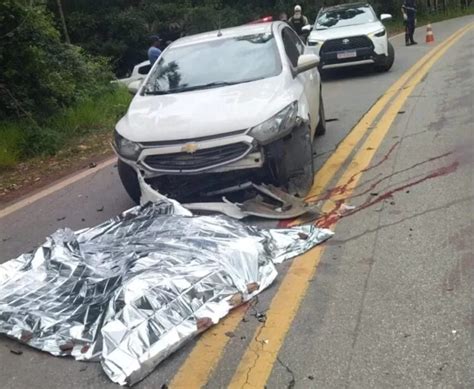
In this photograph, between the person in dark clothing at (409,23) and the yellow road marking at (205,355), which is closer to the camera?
the yellow road marking at (205,355)

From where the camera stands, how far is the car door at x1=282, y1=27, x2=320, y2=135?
7.05m

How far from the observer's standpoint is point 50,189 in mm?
7730

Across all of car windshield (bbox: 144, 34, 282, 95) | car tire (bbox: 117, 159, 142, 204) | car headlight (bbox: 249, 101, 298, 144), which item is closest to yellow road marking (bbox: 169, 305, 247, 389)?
car headlight (bbox: 249, 101, 298, 144)

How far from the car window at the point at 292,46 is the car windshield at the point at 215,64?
257 mm

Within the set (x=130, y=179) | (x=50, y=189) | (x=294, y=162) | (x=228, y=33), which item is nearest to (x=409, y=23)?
(x=228, y=33)

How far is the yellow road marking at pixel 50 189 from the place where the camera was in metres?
7.11

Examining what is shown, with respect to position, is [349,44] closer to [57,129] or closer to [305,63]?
[57,129]

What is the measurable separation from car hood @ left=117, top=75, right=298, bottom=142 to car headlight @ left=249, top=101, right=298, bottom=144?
47mm

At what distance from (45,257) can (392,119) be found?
227 inches

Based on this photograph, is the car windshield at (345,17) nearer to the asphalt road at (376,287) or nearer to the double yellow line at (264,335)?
the asphalt road at (376,287)

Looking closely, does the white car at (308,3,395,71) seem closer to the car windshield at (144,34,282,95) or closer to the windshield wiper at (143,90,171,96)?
the car windshield at (144,34,282,95)

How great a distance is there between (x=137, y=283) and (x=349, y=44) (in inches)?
458

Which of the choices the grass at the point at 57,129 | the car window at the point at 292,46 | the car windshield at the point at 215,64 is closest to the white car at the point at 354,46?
the grass at the point at 57,129

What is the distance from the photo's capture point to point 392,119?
9023 mm
